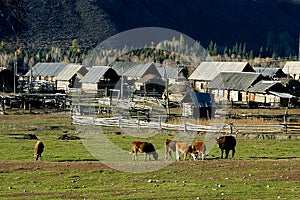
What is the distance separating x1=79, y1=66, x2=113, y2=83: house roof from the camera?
336 ft

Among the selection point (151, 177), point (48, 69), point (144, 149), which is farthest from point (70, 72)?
point (151, 177)

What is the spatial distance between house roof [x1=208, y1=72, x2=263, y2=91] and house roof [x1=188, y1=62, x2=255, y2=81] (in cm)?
820

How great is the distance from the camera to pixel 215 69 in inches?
4427

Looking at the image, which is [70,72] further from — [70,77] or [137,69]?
[137,69]

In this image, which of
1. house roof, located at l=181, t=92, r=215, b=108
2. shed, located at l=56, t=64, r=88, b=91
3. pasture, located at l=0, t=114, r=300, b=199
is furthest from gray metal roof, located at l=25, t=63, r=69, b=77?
pasture, located at l=0, t=114, r=300, b=199

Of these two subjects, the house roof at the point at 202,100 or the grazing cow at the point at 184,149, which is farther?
the house roof at the point at 202,100

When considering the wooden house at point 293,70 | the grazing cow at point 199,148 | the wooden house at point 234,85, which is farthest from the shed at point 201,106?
the wooden house at point 293,70

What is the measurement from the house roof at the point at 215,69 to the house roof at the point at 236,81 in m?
8.20

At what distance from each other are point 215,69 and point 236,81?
18628 millimetres

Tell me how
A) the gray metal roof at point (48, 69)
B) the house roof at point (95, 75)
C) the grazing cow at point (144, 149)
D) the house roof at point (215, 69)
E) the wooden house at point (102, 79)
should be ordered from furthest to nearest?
the gray metal roof at point (48, 69) < the house roof at point (215, 69) < the house roof at point (95, 75) < the wooden house at point (102, 79) < the grazing cow at point (144, 149)

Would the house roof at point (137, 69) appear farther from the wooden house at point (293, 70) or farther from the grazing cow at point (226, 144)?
the grazing cow at point (226, 144)

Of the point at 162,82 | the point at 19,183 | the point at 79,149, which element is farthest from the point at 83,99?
the point at 19,183

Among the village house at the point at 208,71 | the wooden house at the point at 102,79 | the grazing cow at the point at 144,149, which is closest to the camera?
the grazing cow at the point at 144,149

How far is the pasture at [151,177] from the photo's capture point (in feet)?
77.6
